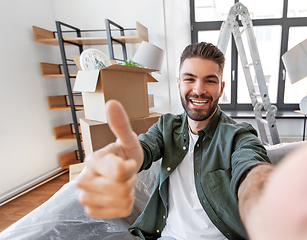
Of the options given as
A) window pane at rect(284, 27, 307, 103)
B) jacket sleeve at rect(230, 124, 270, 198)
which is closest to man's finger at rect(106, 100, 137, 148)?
jacket sleeve at rect(230, 124, 270, 198)

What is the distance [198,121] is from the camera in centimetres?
71

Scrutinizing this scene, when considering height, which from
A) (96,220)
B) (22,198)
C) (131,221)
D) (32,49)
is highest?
(32,49)

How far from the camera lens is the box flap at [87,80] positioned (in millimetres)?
892

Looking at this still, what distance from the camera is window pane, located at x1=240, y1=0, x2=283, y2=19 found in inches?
75.3

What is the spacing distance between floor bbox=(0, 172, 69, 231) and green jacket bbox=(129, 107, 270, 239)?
127 cm

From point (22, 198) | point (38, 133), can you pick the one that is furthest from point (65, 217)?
point (38, 133)

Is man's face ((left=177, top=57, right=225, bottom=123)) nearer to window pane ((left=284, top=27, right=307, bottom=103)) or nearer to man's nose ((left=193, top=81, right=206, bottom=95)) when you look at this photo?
man's nose ((left=193, top=81, right=206, bottom=95))

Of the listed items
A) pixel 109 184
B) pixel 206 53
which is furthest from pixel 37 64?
pixel 109 184

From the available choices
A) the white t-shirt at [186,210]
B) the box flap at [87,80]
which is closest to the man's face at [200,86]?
the white t-shirt at [186,210]

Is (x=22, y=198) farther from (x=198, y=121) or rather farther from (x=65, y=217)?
(x=198, y=121)

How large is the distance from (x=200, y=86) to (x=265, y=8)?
2067 millimetres

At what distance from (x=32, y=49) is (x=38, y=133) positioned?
0.91 metres

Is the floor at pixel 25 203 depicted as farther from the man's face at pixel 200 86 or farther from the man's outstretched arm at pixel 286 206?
the man's outstretched arm at pixel 286 206

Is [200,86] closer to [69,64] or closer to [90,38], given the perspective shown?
[90,38]
